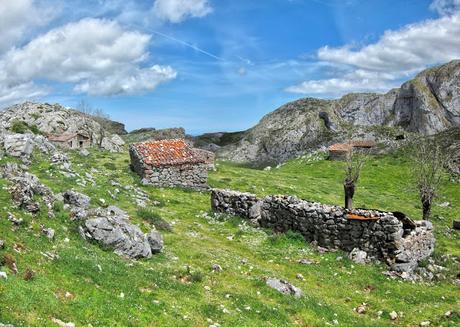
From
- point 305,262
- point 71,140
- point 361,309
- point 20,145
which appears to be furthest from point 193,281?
point 71,140

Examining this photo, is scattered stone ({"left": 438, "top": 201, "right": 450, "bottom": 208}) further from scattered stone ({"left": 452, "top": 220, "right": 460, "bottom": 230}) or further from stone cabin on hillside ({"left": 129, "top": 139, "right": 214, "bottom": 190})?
stone cabin on hillside ({"left": 129, "top": 139, "right": 214, "bottom": 190})

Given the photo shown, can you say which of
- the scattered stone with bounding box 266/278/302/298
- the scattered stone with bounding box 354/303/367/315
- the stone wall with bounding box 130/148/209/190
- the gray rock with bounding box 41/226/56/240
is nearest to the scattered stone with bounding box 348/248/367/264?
the scattered stone with bounding box 354/303/367/315

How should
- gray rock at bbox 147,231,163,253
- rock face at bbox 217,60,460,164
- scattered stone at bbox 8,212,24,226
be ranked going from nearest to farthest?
scattered stone at bbox 8,212,24,226 → gray rock at bbox 147,231,163,253 → rock face at bbox 217,60,460,164

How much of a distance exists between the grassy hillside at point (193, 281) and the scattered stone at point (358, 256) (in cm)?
44

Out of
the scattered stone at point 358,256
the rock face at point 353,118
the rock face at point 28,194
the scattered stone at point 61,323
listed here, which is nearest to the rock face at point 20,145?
the rock face at point 28,194

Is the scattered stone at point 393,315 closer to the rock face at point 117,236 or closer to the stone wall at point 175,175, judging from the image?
the rock face at point 117,236

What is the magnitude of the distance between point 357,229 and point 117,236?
502 inches

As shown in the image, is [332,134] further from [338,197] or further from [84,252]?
[84,252]

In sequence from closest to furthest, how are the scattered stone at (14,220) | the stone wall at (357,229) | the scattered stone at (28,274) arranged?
the scattered stone at (28,274) < the scattered stone at (14,220) < the stone wall at (357,229)

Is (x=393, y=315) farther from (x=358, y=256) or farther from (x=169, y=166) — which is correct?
(x=169, y=166)

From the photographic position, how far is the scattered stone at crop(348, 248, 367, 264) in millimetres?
23203

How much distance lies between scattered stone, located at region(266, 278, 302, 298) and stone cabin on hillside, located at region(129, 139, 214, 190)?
21.6 metres

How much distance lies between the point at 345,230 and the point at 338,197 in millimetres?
20376

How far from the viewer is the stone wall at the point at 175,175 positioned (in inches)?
1503
